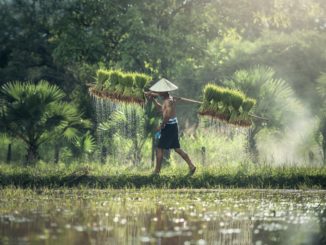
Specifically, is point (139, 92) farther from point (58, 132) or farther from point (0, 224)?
point (0, 224)

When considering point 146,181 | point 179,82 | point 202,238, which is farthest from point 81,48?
point 202,238

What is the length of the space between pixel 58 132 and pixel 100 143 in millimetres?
4384

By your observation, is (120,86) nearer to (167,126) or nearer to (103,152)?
(167,126)

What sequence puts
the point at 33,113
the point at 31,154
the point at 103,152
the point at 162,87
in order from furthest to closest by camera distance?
the point at 103,152
the point at 31,154
the point at 33,113
the point at 162,87

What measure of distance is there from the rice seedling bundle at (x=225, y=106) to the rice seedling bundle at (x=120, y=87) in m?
1.35

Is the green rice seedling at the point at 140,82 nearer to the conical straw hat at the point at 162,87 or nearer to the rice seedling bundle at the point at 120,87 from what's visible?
the rice seedling bundle at the point at 120,87

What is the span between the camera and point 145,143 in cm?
2527

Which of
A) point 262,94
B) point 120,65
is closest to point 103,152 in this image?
point 120,65

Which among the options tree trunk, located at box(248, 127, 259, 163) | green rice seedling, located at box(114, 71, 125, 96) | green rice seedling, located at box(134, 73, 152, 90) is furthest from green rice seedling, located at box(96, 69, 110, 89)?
tree trunk, located at box(248, 127, 259, 163)

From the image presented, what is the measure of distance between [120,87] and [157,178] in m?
2.57

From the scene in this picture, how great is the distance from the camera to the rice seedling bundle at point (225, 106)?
19.7 m

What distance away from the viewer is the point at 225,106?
1973cm

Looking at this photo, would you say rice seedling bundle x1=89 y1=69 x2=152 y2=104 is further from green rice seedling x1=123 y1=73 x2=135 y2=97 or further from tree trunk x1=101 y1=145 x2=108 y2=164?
tree trunk x1=101 y1=145 x2=108 y2=164

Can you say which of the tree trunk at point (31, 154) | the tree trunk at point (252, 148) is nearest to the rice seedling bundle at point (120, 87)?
the tree trunk at point (31, 154)
